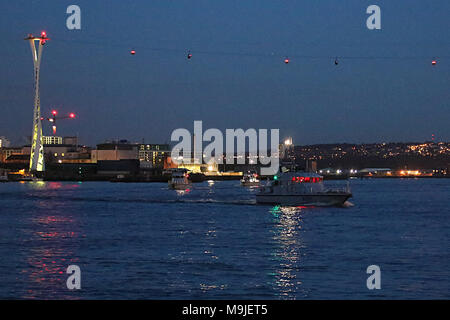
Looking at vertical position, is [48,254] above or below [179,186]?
below

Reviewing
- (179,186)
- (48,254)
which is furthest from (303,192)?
(179,186)

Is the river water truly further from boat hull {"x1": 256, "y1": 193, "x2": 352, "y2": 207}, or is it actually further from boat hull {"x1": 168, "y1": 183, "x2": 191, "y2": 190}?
boat hull {"x1": 168, "y1": 183, "x2": 191, "y2": 190}

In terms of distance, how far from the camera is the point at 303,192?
59.7m

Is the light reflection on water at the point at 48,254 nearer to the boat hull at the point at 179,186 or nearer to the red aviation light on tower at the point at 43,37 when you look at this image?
the boat hull at the point at 179,186

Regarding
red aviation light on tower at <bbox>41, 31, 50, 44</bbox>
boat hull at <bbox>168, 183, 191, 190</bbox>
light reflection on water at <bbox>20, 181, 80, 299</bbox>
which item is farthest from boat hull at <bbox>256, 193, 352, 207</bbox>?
red aviation light on tower at <bbox>41, 31, 50, 44</bbox>

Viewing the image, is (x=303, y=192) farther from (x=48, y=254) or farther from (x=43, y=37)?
(x=43, y=37)

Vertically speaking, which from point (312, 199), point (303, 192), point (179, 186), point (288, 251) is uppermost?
point (303, 192)

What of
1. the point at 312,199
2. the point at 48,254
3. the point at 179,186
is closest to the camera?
the point at 48,254

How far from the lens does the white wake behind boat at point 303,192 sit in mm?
59250

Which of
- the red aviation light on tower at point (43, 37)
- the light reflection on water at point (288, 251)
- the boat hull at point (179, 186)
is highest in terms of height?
the red aviation light on tower at point (43, 37)

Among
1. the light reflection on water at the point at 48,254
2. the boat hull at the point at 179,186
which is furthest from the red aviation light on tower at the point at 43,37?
the light reflection on water at the point at 48,254

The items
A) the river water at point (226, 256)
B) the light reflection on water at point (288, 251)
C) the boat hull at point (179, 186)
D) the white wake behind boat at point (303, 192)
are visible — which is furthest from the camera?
the boat hull at point (179, 186)
